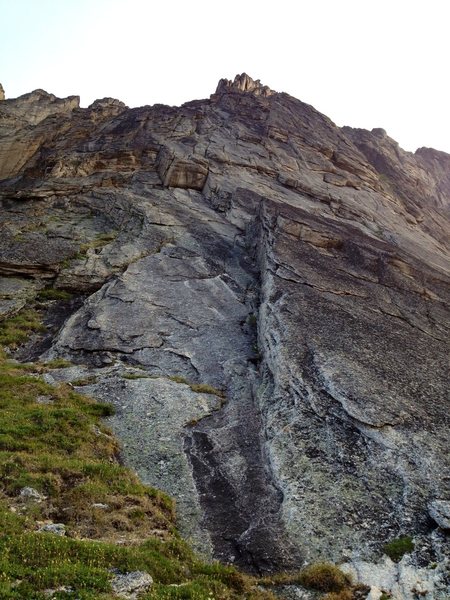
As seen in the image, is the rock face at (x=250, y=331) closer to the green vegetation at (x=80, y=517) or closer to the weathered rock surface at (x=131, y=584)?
the green vegetation at (x=80, y=517)

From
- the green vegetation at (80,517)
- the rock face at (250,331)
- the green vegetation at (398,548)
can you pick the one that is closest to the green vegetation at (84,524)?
the green vegetation at (80,517)

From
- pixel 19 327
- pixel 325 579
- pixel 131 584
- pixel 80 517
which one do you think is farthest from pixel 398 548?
pixel 19 327

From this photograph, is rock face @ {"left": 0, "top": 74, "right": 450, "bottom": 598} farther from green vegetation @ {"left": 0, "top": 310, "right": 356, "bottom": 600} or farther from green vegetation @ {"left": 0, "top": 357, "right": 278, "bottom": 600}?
green vegetation @ {"left": 0, "top": 357, "right": 278, "bottom": 600}

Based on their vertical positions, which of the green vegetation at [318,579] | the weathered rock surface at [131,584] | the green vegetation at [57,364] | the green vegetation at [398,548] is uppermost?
the green vegetation at [398,548]

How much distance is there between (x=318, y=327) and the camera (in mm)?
26234

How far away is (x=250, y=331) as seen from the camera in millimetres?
31859

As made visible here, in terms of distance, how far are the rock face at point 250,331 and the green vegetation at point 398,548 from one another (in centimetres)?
35

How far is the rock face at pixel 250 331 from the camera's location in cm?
1658

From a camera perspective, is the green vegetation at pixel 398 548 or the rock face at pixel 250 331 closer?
the green vegetation at pixel 398 548

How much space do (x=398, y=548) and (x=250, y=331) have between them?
1858cm

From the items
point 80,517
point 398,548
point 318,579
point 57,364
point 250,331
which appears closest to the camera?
point 318,579

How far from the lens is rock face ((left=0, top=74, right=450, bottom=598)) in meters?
16.6

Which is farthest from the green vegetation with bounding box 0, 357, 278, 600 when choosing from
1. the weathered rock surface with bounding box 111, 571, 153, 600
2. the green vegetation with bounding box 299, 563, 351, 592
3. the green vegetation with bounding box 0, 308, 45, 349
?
the green vegetation with bounding box 0, 308, 45, 349

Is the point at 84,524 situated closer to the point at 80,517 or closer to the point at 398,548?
the point at 80,517
